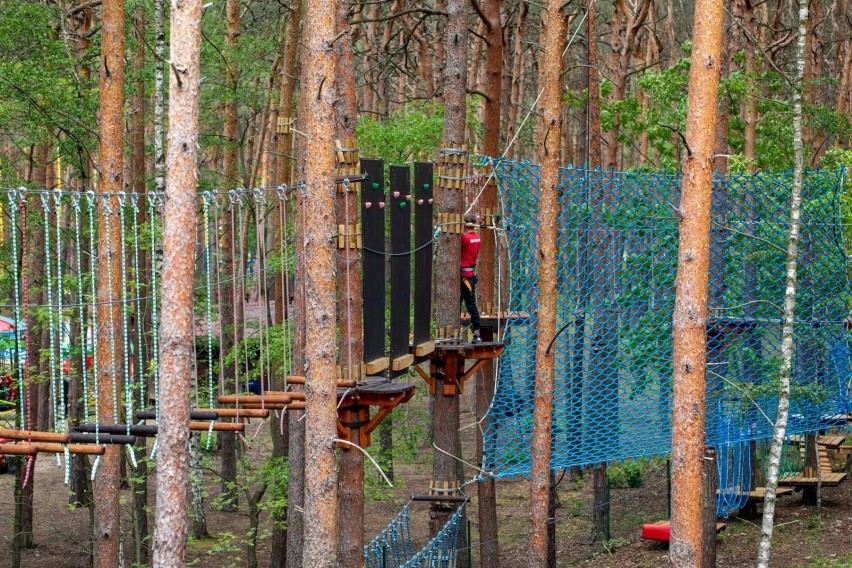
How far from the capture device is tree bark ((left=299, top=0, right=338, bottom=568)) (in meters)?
6.18

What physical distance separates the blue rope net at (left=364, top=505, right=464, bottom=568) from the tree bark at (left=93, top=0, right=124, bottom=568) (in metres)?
2.19

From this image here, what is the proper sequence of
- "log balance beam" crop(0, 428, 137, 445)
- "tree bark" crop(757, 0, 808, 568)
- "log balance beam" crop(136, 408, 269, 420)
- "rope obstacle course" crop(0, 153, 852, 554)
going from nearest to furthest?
"log balance beam" crop(0, 428, 137, 445), "log balance beam" crop(136, 408, 269, 420), "tree bark" crop(757, 0, 808, 568), "rope obstacle course" crop(0, 153, 852, 554)

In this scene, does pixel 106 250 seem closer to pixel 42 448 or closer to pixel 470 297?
pixel 42 448

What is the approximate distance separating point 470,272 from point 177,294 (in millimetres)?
3259

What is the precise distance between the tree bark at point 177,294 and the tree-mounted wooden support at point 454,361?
2.67 metres

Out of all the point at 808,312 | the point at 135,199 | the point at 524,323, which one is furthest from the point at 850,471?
the point at 135,199

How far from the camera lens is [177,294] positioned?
18.2 feet

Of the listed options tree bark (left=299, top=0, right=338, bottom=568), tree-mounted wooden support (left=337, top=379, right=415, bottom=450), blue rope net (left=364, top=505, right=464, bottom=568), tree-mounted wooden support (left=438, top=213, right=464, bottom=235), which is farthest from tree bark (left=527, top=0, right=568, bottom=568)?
tree bark (left=299, top=0, right=338, bottom=568)

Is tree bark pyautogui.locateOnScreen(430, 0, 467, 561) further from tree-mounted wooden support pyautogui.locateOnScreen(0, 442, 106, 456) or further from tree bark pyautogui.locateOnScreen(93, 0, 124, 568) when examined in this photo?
tree-mounted wooden support pyautogui.locateOnScreen(0, 442, 106, 456)

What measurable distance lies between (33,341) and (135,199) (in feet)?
25.1

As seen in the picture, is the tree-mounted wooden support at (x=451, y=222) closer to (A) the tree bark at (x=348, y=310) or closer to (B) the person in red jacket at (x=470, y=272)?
(B) the person in red jacket at (x=470, y=272)

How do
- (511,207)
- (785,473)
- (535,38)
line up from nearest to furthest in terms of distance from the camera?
(511,207)
(785,473)
(535,38)

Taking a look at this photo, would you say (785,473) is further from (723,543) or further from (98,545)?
(98,545)

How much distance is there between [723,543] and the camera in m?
10.7
